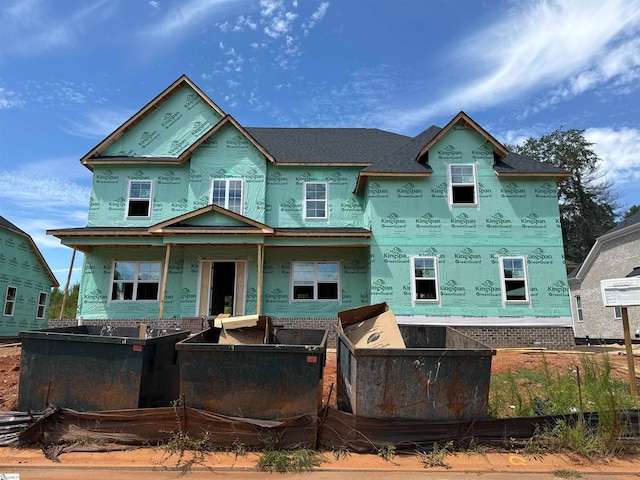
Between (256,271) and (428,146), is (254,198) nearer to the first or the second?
(256,271)

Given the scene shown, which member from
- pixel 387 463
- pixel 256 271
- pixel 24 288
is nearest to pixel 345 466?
pixel 387 463

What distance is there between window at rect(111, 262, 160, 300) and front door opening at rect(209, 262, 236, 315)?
2.20 metres

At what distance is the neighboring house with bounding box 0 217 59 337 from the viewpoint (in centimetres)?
2275

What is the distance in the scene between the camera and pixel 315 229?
15.8 meters

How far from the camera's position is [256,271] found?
1608 cm

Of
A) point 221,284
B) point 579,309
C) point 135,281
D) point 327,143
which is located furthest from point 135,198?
point 579,309

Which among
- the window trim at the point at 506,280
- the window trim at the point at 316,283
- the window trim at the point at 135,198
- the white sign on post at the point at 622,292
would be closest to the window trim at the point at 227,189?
the window trim at the point at 135,198

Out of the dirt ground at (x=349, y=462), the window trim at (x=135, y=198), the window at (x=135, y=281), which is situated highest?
the window trim at (x=135, y=198)

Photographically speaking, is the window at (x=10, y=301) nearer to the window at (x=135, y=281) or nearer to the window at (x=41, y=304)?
the window at (x=41, y=304)

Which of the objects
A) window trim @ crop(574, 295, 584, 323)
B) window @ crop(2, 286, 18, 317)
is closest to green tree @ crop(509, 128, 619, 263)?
window trim @ crop(574, 295, 584, 323)

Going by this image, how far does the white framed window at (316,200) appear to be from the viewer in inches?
673

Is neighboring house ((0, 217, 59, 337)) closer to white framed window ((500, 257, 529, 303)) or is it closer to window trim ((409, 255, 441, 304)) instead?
window trim ((409, 255, 441, 304))

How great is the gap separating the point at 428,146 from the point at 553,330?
826cm

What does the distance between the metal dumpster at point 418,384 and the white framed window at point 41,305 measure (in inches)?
1117
